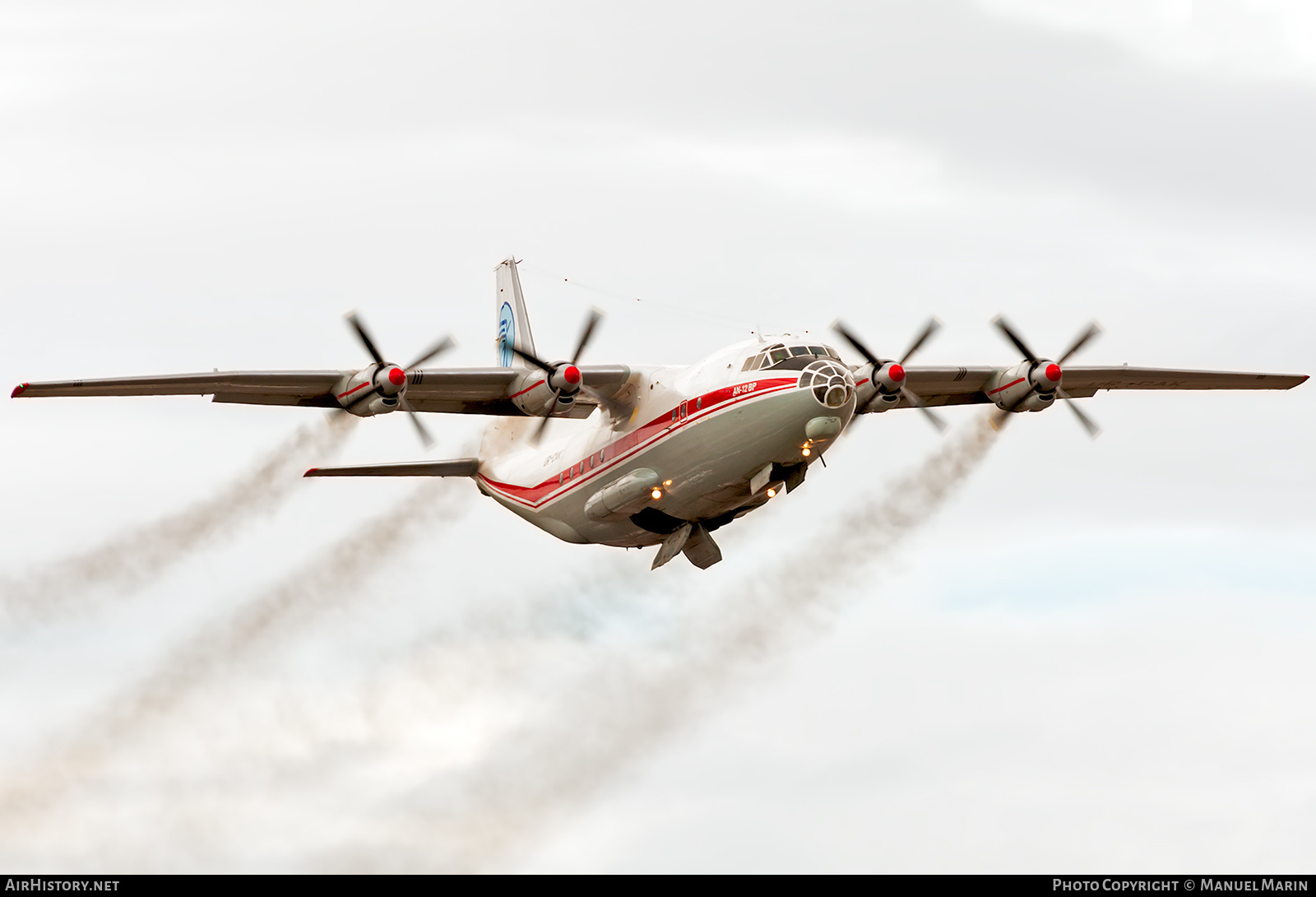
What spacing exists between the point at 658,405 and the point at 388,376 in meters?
5.34

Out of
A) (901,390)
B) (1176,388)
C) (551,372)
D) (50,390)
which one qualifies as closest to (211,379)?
(50,390)

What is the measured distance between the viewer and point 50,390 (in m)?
33.0

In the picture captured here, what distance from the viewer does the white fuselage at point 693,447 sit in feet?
107

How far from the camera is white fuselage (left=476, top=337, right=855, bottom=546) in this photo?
107 ft

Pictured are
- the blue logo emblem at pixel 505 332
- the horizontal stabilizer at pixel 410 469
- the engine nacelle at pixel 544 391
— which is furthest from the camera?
the blue logo emblem at pixel 505 332

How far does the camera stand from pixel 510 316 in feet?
150

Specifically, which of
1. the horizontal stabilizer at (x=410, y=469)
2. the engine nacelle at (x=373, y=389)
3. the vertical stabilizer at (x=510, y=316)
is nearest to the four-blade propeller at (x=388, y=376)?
the engine nacelle at (x=373, y=389)

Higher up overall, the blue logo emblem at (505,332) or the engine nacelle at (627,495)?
the blue logo emblem at (505,332)

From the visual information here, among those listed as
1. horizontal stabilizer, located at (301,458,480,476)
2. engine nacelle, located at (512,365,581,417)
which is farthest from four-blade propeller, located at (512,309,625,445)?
horizontal stabilizer, located at (301,458,480,476)

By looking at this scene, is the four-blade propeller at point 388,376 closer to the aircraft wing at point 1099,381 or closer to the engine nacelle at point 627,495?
the engine nacelle at point 627,495

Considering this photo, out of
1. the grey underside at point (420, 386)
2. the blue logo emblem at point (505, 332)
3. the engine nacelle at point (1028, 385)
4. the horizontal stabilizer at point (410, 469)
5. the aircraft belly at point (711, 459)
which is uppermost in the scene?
the blue logo emblem at point (505, 332)
